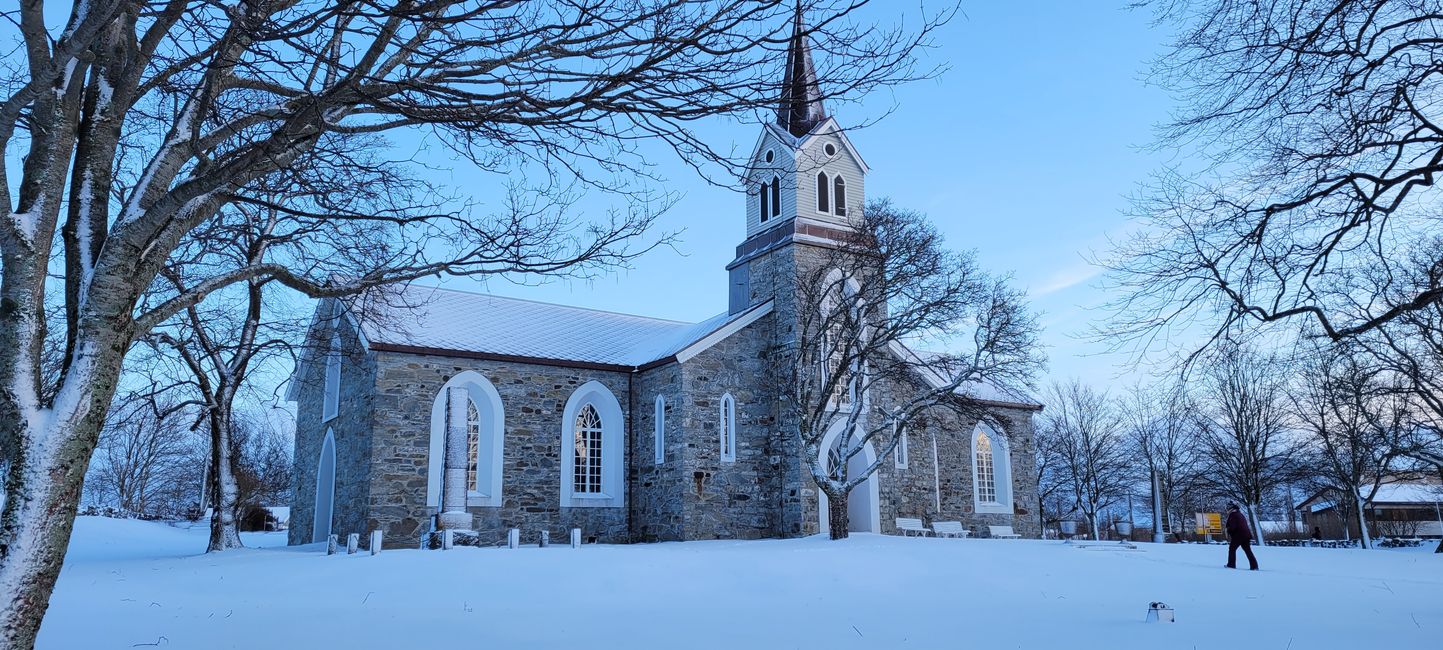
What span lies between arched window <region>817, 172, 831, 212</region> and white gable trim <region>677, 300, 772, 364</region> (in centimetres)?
316

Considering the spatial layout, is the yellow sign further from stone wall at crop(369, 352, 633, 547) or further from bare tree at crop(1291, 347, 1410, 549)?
stone wall at crop(369, 352, 633, 547)

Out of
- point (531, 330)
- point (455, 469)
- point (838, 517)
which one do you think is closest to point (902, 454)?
point (838, 517)

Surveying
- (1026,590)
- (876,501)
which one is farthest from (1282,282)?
(876,501)

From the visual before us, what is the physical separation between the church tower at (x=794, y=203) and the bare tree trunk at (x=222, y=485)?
12829mm

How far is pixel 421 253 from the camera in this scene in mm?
Answer: 8156

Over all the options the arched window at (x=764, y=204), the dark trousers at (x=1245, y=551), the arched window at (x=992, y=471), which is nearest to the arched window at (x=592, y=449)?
the arched window at (x=764, y=204)

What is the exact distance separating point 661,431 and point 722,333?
283cm

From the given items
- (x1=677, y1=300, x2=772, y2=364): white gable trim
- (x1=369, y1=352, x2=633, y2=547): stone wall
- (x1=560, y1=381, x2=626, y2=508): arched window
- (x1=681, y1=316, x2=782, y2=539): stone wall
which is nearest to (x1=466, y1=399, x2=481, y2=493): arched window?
(x1=369, y1=352, x2=633, y2=547): stone wall

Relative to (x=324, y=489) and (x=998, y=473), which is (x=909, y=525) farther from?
(x=324, y=489)

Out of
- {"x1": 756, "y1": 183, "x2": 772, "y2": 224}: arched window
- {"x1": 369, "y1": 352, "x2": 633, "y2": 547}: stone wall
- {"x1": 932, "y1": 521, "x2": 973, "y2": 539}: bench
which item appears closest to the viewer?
{"x1": 369, "y1": 352, "x2": 633, "y2": 547}: stone wall

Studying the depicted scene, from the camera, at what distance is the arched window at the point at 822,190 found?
25.6 meters

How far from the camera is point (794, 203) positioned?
25.0 metres

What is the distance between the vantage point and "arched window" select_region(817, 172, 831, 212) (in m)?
25.6

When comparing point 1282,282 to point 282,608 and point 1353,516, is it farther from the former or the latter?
point 1353,516
